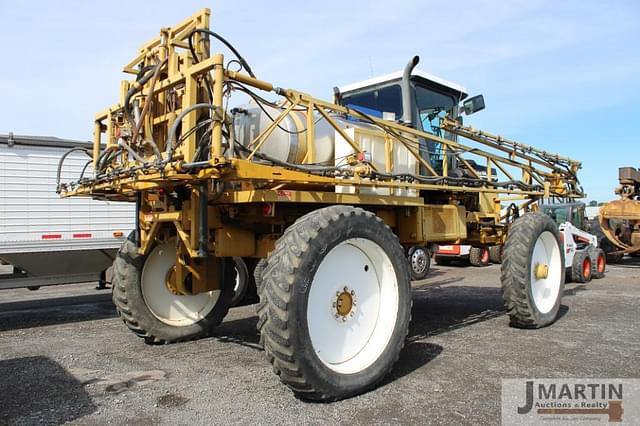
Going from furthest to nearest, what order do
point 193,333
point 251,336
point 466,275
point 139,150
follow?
point 466,275 < point 251,336 < point 193,333 < point 139,150

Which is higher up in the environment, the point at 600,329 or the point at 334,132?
the point at 334,132

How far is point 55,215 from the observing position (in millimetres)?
7938

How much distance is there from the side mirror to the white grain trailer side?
5.59m

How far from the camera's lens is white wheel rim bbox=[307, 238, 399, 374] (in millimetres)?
4031

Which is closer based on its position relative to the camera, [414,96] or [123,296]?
[123,296]

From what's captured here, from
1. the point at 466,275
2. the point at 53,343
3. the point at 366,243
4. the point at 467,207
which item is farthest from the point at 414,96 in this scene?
the point at 466,275

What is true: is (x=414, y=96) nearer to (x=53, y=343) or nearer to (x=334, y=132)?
(x=334, y=132)

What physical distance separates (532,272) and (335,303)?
127 inches

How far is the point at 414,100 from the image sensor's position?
6473 millimetres

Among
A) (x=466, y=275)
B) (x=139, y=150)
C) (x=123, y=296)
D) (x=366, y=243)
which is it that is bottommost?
(x=466, y=275)

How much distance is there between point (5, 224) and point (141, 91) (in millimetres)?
4061

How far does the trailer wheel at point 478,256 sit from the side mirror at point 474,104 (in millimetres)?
9640

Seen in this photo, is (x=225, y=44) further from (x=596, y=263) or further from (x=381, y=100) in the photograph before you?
(x=596, y=263)

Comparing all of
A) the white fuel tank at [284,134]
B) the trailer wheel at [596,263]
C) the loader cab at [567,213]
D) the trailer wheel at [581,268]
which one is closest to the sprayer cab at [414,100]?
the white fuel tank at [284,134]
